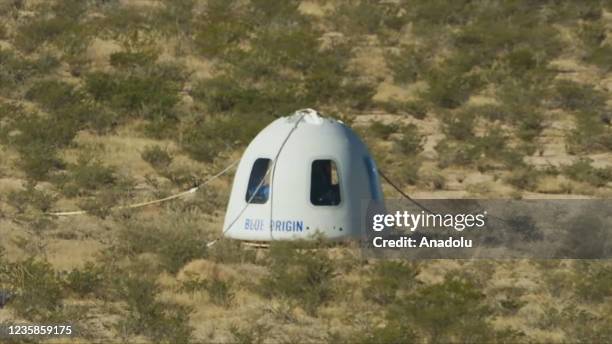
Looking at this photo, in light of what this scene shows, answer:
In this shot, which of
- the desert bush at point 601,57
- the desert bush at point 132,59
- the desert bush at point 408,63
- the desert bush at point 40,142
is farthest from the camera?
the desert bush at point 601,57

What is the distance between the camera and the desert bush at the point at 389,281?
18.7m

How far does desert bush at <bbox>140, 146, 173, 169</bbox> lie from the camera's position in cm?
2942

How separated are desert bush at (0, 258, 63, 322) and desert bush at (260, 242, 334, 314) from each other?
236 cm

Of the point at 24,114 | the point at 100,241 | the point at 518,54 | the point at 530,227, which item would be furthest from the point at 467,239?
the point at 518,54

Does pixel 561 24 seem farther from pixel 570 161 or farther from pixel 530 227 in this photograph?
pixel 530 227

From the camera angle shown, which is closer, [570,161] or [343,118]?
[570,161]

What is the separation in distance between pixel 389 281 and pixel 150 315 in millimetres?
3062

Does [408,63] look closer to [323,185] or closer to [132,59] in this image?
[132,59]

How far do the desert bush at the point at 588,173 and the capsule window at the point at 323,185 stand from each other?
28.8 feet

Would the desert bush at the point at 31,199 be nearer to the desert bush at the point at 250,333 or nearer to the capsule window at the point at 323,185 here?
the capsule window at the point at 323,185

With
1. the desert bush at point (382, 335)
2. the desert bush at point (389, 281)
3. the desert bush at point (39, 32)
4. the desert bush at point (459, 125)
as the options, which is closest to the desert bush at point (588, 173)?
the desert bush at point (459, 125)

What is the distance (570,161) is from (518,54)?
30.1 feet

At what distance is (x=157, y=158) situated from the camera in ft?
97.0

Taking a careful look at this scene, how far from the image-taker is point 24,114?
3400 centimetres
